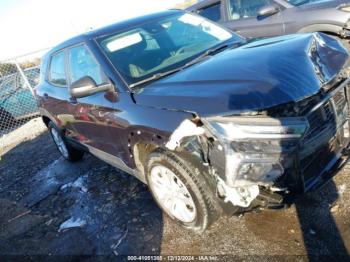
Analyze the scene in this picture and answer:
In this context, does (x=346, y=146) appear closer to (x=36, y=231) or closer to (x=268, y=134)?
(x=268, y=134)

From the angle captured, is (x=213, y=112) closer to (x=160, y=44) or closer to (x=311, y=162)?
(x=311, y=162)

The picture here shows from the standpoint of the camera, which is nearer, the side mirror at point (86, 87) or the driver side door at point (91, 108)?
the side mirror at point (86, 87)

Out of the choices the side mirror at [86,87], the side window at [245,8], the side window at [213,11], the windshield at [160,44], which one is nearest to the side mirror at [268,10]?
the side window at [245,8]

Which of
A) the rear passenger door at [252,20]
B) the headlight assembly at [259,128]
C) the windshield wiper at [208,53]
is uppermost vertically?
the windshield wiper at [208,53]

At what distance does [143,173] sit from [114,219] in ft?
2.41

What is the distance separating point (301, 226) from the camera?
2955 millimetres

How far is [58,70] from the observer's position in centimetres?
477

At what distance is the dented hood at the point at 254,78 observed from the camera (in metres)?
2.41

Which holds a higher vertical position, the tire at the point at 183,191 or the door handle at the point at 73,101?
the door handle at the point at 73,101


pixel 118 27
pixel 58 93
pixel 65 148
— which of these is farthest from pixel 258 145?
pixel 65 148

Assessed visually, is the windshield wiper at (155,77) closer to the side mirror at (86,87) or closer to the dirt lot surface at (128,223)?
the side mirror at (86,87)

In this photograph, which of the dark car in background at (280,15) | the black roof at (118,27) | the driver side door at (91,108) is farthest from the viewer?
the dark car in background at (280,15)

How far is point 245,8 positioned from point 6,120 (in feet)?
23.8

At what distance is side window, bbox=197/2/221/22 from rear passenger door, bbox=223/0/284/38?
0.23 metres
